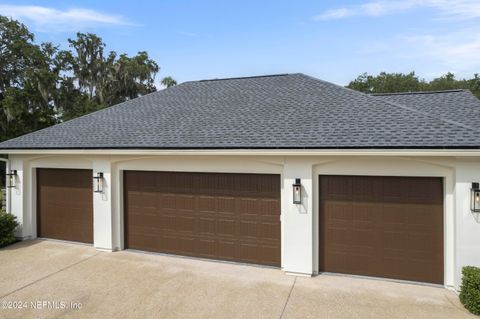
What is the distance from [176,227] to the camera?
31.5 feet

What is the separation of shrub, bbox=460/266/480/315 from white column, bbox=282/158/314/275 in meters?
3.05

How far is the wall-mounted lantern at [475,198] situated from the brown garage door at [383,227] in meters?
0.67

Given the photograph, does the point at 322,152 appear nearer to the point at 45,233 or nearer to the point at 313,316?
the point at 313,316

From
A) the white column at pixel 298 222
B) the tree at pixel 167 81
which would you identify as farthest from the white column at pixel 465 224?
the tree at pixel 167 81

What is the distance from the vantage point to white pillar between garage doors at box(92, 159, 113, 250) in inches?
395

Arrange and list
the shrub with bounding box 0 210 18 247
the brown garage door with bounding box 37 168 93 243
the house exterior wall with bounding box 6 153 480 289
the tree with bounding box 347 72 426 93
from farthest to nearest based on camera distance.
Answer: the tree with bounding box 347 72 426 93, the brown garage door with bounding box 37 168 93 243, the shrub with bounding box 0 210 18 247, the house exterior wall with bounding box 6 153 480 289

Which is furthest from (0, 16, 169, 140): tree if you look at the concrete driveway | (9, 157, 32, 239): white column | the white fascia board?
the concrete driveway

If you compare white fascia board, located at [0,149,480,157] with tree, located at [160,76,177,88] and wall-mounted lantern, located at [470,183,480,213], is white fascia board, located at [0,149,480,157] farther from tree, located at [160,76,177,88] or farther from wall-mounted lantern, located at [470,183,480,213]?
tree, located at [160,76,177,88]

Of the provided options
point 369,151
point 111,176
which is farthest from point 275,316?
point 111,176

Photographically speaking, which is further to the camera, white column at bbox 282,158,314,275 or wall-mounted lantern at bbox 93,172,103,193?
wall-mounted lantern at bbox 93,172,103,193

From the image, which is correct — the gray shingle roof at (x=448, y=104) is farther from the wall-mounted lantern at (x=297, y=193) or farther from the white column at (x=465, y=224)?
the wall-mounted lantern at (x=297, y=193)

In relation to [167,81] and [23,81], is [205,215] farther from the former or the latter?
[167,81]

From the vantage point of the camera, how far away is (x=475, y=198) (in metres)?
6.73

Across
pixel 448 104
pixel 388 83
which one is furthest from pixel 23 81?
pixel 388 83
